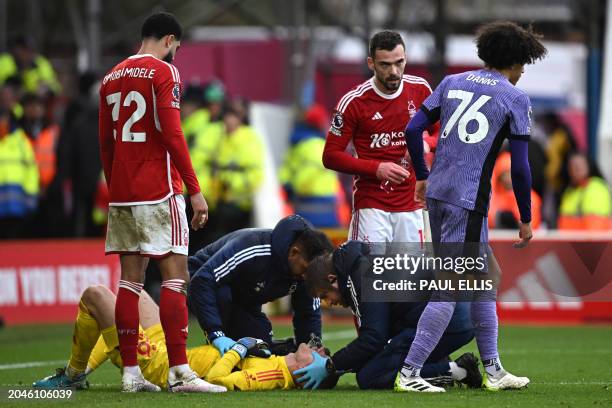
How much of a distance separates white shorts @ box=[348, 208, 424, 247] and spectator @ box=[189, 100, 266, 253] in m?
6.76

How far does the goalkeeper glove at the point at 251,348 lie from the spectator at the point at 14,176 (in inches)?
328

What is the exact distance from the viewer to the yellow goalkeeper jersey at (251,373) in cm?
862

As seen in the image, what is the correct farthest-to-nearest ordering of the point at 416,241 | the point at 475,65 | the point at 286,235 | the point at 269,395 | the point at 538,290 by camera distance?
the point at 475,65 → the point at 538,290 → the point at 416,241 → the point at 286,235 → the point at 269,395

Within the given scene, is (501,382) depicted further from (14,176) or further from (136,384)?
(14,176)

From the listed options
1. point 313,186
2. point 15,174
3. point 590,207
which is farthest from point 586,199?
point 15,174

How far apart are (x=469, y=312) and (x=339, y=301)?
2.86 ft

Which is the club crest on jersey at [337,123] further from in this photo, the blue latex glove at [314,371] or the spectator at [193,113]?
the spectator at [193,113]

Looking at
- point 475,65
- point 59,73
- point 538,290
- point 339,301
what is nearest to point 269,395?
point 339,301

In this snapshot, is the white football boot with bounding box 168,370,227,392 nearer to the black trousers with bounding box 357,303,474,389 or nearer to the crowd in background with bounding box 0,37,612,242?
the black trousers with bounding box 357,303,474,389

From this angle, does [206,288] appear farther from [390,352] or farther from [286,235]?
[390,352]

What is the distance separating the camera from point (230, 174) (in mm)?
16672

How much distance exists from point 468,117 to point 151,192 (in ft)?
6.60

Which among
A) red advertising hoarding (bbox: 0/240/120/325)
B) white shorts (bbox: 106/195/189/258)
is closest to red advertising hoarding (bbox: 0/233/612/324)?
red advertising hoarding (bbox: 0/240/120/325)

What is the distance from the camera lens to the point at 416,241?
9945mm
